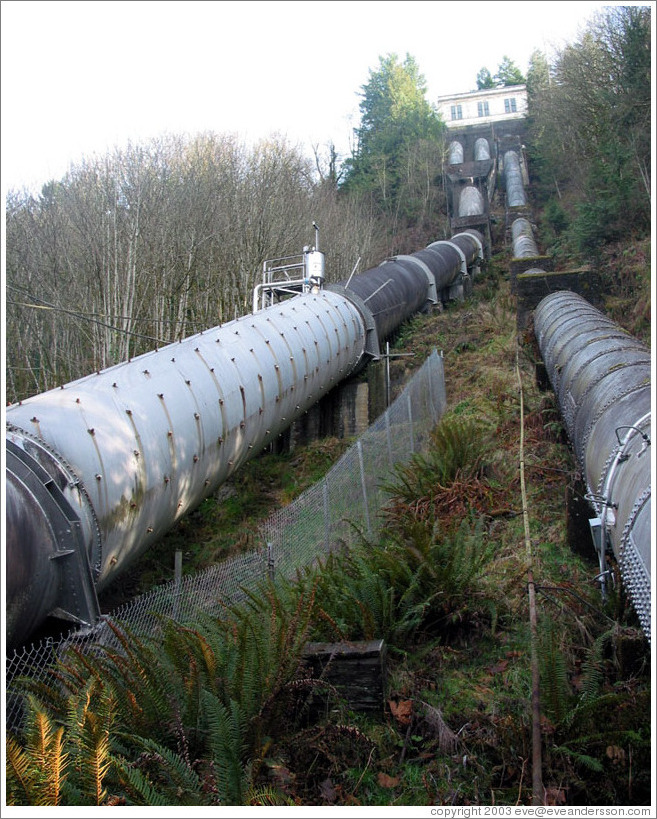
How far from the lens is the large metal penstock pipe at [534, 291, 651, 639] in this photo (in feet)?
11.2

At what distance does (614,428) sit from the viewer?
470 cm

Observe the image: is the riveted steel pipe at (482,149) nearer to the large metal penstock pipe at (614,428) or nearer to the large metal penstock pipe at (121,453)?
the large metal penstock pipe at (614,428)

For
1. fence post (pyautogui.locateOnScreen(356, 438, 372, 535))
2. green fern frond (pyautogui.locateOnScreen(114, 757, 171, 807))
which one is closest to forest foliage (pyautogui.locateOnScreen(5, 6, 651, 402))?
fence post (pyautogui.locateOnScreen(356, 438, 372, 535))

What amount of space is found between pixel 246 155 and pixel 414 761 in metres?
23.4

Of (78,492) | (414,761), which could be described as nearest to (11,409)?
(78,492)

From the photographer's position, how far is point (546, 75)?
4562 cm

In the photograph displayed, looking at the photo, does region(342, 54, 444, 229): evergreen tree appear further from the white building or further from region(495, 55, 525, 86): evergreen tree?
region(495, 55, 525, 86): evergreen tree

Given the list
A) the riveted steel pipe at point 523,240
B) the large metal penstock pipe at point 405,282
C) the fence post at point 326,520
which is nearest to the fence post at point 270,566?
the fence post at point 326,520

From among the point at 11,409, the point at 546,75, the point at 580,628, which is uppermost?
the point at 546,75

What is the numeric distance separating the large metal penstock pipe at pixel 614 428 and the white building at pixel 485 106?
5112cm

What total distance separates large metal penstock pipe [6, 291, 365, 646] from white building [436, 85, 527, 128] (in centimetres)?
5186

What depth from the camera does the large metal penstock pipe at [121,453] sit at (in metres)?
4.98

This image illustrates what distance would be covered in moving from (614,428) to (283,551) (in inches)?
133

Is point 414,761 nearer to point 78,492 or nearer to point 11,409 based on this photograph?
point 78,492
